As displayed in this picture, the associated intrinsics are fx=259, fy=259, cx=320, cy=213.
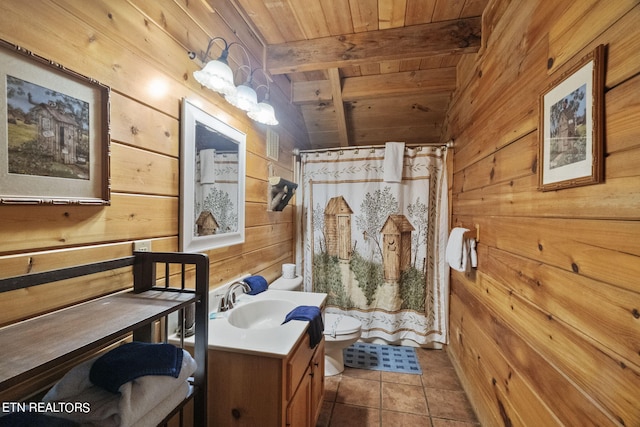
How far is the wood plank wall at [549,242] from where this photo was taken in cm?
68

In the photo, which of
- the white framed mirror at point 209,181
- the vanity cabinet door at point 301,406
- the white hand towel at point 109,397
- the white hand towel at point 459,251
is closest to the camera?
the white hand towel at point 109,397

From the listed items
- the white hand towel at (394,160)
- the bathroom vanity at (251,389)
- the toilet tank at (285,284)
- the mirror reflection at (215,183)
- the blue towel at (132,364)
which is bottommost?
the bathroom vanity at (251,389)

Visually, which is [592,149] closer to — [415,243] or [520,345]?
[520,345]

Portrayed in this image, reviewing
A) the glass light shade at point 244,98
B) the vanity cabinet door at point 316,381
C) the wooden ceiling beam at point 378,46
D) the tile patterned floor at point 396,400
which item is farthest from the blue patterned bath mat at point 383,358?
the wooden ceiling beam at point 378,46

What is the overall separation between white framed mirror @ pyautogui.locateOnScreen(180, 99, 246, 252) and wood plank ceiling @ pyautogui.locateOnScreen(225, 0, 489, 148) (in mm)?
817

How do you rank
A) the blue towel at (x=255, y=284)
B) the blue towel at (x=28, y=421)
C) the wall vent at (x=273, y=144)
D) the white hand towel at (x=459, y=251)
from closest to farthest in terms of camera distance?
the blue towel at (x=28, y=421) → the blue towel at (x=255, y=284) → the white hand towel at (x=459, y=251) → the wall vent at (x=273, y=144)

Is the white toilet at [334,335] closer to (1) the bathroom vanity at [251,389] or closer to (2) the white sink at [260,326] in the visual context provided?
(2) the white sink at [260,326]

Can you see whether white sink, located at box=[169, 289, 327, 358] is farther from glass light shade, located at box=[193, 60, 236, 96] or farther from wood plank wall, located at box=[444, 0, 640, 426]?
glass light shade, located at box=[193, 60, 236, 96]

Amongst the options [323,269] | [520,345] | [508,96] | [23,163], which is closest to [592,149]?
[508,96]

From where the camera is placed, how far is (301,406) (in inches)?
47.8

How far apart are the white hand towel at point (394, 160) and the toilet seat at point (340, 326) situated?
4.31 feet

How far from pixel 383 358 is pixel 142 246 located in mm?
2149

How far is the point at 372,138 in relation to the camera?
3.04 m

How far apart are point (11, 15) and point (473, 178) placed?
2.23 meters
